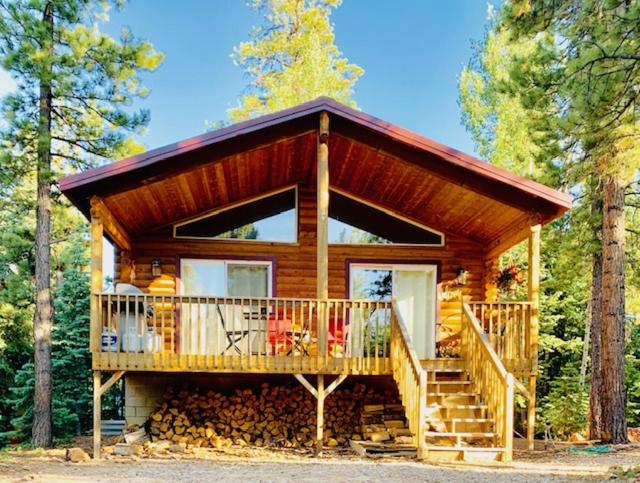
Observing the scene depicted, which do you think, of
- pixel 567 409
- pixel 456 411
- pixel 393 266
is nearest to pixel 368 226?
pixel 393 266

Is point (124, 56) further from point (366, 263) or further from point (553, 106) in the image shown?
point (553, 106)

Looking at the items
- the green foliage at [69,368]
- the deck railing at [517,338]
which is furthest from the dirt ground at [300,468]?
the green foliage at [69,368]

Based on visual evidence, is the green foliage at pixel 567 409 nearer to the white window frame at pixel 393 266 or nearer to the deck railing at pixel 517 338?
the white window frame at pixel 393 266

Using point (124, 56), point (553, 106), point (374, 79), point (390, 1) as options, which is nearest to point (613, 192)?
point (553, 106)

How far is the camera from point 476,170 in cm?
809

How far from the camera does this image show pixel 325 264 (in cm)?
797

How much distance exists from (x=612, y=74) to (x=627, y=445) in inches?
224

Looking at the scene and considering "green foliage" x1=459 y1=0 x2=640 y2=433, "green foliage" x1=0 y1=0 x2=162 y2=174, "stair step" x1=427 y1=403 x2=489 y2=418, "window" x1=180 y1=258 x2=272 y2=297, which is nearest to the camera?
"green foliage" x1=459 y1=0 x2=640 y2=433

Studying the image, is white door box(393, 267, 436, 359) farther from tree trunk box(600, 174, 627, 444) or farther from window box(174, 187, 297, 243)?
tree trunk box(600, 174, 627, 444)

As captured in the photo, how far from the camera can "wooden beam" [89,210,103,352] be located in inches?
303

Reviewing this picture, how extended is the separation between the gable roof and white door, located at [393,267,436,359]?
1463 mm

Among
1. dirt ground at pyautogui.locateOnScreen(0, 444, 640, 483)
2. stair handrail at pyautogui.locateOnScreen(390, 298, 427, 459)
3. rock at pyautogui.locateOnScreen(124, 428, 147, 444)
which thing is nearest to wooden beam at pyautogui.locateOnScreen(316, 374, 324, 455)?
dirt ground at pyautogui.locateOnScreen(0, 444, 640, 483)

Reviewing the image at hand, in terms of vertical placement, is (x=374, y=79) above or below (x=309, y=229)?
above

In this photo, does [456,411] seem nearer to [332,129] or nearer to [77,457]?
[332,129]
